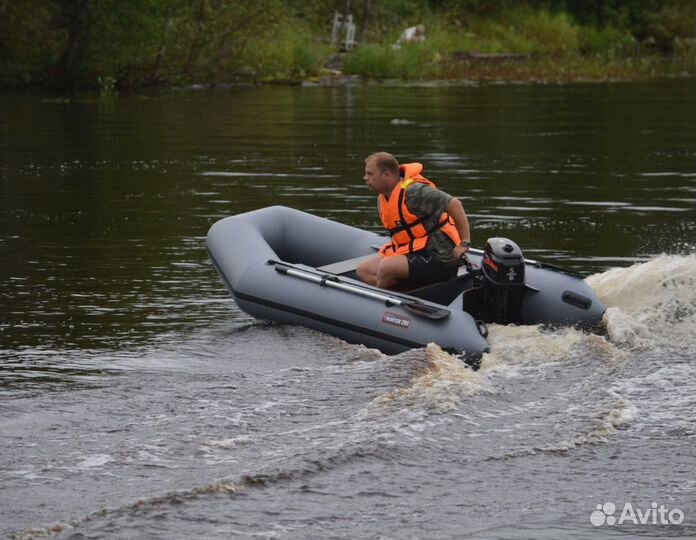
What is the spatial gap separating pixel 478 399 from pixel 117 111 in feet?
54.7

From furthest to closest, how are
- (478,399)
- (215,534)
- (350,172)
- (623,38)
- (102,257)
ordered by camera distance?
(623,38) < (350,172) < (102,257) < (478,399) < (215,534)

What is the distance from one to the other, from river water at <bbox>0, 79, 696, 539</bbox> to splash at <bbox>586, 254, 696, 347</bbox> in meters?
0.02

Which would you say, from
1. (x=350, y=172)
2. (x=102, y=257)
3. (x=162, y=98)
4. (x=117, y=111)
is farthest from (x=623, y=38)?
(x=102, y=257)

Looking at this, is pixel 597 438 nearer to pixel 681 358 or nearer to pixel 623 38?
pixel 681 358

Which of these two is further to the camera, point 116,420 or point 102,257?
point 102,257

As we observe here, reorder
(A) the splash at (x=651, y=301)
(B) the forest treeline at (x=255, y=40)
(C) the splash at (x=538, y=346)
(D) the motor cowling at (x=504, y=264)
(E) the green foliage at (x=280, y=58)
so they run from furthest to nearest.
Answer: (E) the green foliage at (x=280, y=58)
(B) the forest treeline at (x=255, y=40)
(A) the splash at (x=651, y=301)
(D) the motor cowling at (x=504, y=264)
(C) the splash at (x=538, y=346)

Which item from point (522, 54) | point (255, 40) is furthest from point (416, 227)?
point (522, 54)

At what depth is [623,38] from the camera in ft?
133

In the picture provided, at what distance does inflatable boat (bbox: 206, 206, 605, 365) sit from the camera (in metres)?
7.08

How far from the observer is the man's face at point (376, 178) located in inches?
301

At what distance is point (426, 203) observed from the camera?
25.0 feet

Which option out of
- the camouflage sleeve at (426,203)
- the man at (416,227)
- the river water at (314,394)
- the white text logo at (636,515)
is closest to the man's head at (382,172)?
the man at (416,227)

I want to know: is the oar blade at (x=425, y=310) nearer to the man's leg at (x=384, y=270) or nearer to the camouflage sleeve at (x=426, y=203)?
the man's leg at (x=384, y=270)

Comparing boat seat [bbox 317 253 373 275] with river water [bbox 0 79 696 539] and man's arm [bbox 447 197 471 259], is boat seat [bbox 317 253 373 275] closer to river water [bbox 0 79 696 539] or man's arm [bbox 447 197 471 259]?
river water [bbox 0 79 696 539]
